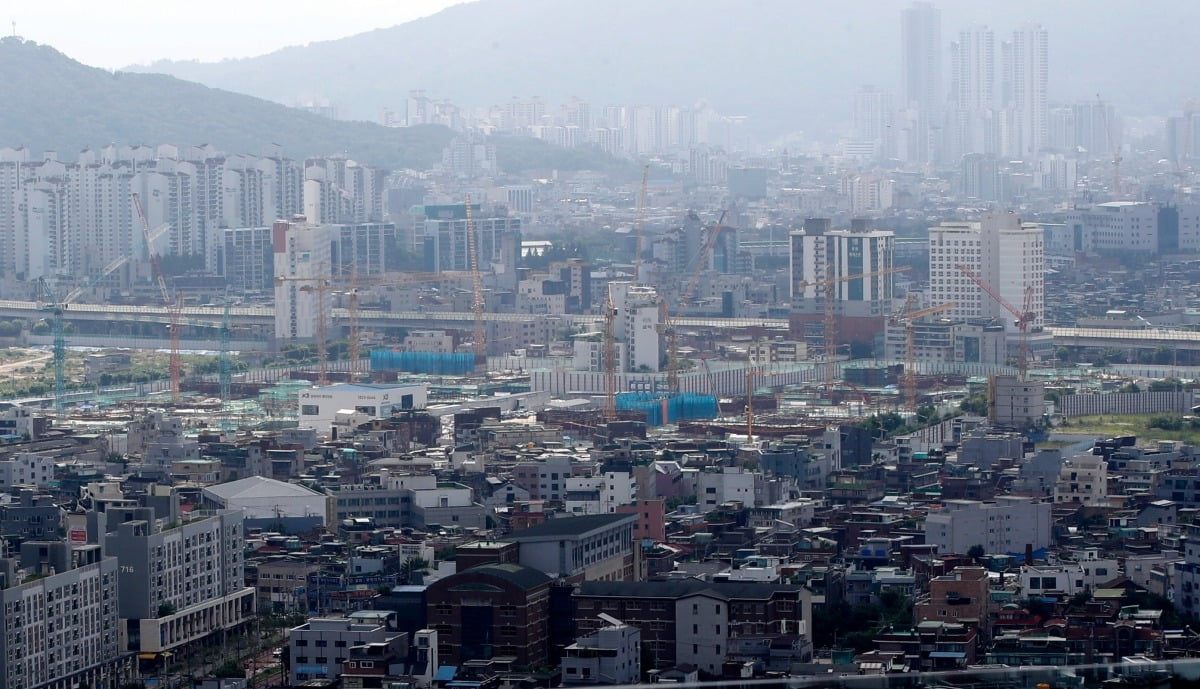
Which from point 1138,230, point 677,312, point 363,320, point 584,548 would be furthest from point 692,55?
point 584,548

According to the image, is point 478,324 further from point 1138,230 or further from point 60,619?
point 60,619

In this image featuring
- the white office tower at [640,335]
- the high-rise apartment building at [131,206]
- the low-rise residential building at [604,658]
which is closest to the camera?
the low-rise residential building at [604,658]

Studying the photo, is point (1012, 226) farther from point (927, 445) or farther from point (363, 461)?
point (363, 461)

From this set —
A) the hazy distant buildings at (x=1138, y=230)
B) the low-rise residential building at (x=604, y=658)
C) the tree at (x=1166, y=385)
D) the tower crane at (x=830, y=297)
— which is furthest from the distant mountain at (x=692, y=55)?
the low-rise residential building at (x=604, y=658)

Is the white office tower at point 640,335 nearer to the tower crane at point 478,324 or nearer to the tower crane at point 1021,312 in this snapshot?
the tower crane at point 478,324

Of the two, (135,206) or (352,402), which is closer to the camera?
(352,402)

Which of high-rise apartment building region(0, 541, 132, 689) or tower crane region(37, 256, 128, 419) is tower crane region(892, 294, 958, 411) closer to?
tower crane region(37, 256, 128, 419)
